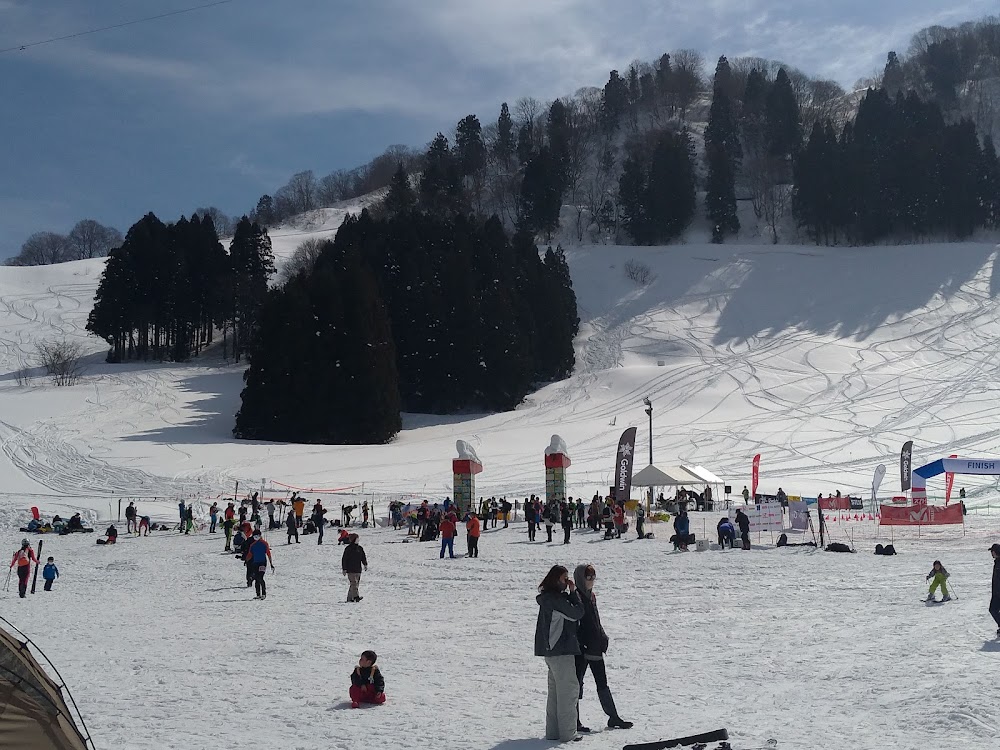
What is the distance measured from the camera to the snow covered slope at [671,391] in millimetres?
33344

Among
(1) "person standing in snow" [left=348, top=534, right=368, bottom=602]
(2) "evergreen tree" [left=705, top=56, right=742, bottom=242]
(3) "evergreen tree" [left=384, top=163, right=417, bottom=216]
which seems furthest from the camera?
(3) "evergreen tree" [left=384, top=163, right=417, bottom=216]

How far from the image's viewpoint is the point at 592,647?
22.6 feet

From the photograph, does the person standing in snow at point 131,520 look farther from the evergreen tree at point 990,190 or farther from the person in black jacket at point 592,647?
the evergreen tree at point 990,190

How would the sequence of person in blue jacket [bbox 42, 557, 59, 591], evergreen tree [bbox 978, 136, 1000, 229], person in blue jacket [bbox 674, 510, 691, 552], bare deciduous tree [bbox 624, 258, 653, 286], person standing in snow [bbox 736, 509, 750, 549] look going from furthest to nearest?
1. evergreen tree [bbox 978, 136, 1000, 229]
2. bare deciduous tree [bbox 624, 258, 653, 286]
3. person standing in snow [bbox 736, 509, 750, 549]
4. person in blue jacket [bbox 674, 510, 691, 552]
5. person in blue jacket [bbox 42, 557, 59, 591]

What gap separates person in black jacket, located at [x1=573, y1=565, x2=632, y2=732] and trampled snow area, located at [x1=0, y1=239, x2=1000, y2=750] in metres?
0.20

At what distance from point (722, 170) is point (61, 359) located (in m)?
47.9

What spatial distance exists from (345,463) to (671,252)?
4184 centimetres

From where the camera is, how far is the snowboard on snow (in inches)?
246

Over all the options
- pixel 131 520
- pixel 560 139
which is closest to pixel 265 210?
pixel 560 139

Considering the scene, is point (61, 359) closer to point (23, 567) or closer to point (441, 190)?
point (441, 190)

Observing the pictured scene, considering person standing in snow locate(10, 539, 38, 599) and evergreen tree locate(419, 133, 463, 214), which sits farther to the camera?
evergreen tree locate(419, 133, 463, 214)

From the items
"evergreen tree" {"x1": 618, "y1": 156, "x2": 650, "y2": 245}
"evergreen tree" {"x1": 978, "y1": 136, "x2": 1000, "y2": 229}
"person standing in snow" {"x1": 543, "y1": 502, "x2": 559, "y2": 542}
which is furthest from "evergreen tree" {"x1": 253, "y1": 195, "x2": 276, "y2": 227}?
"person standing in snow" {"x1": 543, "y1": 502, "x2": 559, "y2": 542}

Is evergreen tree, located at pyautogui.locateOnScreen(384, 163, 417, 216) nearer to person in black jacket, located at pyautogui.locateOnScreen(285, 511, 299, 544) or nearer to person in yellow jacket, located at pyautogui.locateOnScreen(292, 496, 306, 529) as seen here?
person in yellow jacket, located at pyautogui.locateOnScreen(292, 496, 306, 529)

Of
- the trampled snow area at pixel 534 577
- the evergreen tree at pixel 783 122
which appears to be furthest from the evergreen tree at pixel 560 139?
the trampled snow area at pixel 534 577
